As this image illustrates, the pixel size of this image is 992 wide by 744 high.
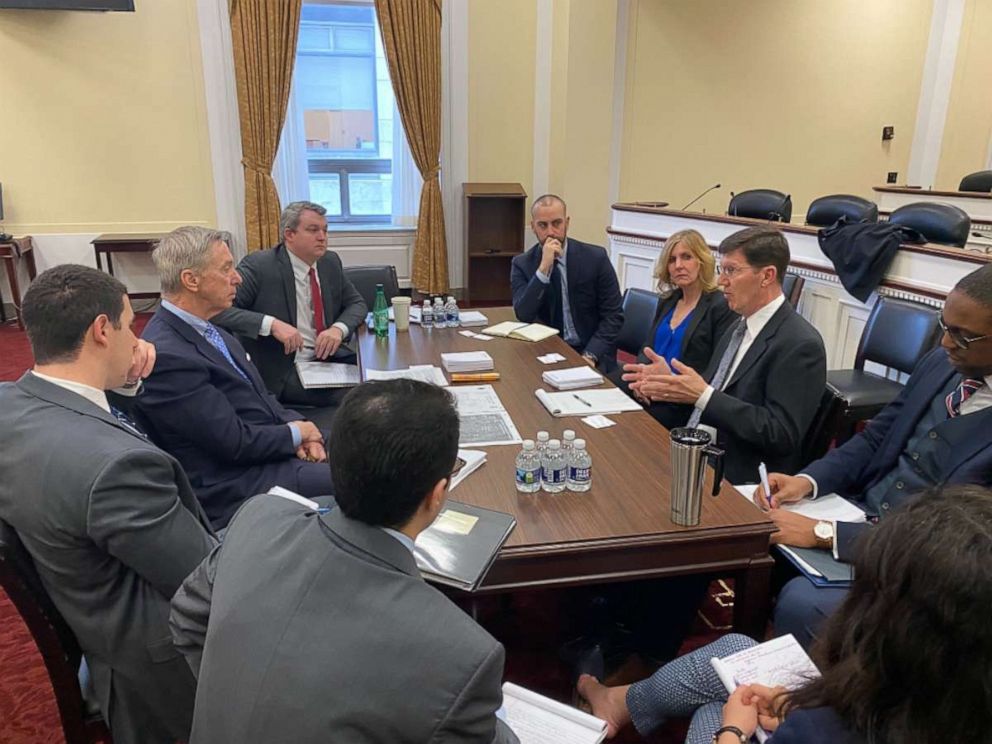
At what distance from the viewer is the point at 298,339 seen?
3.03m

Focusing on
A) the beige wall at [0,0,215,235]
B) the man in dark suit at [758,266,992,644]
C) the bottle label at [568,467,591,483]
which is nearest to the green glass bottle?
the bottle label at [568,467,591,483]

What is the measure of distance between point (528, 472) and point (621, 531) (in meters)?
0.27

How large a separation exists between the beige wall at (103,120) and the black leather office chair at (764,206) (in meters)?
4.34

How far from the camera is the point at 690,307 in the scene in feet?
9.48

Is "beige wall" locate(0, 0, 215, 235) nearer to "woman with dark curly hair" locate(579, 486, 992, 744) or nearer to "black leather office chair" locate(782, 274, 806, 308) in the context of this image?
"black leather office chair" locate(782, 274, 806, 308)

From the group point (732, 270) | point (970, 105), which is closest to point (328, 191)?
point (732, 270)

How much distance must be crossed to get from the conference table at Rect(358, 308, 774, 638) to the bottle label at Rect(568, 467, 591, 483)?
0.04m

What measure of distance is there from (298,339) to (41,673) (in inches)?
58.6

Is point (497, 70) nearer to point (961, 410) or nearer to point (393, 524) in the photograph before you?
point (961, 410)

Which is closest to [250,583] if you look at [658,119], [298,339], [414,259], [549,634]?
[549,634]

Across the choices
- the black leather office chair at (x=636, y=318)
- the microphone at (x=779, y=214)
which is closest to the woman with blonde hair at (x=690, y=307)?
the black leather office chair at (x=636, y=318)

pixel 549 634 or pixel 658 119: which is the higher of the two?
pixel 658 119

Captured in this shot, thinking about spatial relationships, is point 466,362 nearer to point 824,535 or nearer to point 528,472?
point 528,472

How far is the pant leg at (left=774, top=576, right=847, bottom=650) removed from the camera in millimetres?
1560
